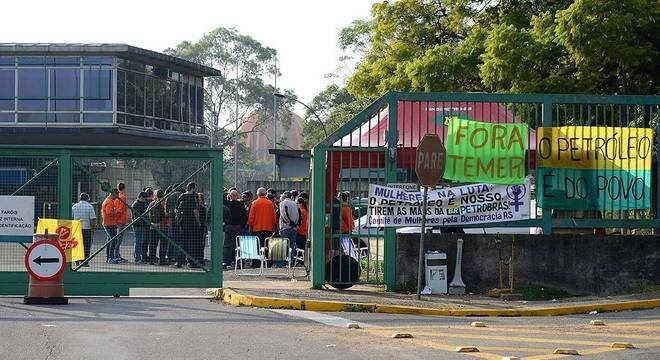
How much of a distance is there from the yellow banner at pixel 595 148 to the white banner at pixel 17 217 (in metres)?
7.53

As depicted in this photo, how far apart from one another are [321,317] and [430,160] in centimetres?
308

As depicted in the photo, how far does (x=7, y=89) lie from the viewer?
178ft

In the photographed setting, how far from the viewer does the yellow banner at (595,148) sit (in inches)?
691

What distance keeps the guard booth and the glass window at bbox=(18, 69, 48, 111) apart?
39.1 meters

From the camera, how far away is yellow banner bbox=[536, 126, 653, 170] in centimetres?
1756

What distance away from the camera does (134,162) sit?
16625 millimetres

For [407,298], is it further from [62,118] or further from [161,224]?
[62,118]

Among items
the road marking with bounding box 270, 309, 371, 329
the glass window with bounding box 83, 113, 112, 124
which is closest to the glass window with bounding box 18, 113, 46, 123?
the glass window with bounding box 83, 113, 112, 124

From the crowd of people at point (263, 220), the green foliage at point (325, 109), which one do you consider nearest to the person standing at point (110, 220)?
the crowd of people at point (263, 220)

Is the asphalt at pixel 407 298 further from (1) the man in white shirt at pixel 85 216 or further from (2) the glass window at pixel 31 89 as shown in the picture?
(2) the glass window at pixel 31 89

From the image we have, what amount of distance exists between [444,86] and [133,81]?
22712 mm

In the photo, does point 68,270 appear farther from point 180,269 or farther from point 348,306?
point 348,306

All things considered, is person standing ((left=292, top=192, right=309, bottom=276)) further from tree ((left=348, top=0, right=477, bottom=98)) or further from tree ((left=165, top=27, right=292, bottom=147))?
tree ((left=165, top=27, right=292, bottom=147))

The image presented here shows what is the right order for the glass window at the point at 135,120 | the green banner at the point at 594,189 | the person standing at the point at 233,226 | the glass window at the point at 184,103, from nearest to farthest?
the green banner at the point at 594,189 < the person standing at the point at 233,226 < the glass window at the point at 135,120 < the glass window at the point at 184,103
